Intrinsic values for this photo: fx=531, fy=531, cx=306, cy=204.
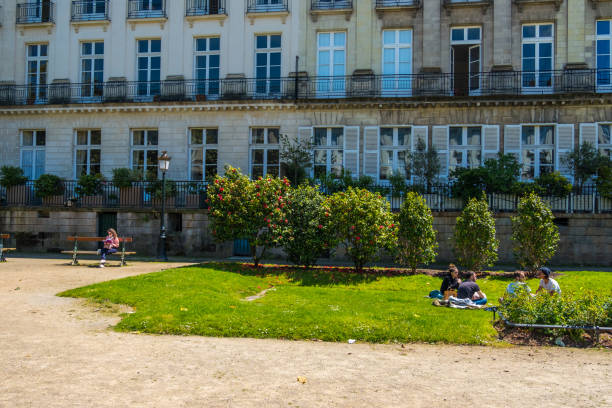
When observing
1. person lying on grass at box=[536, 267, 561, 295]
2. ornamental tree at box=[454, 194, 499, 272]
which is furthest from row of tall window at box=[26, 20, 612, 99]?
person lying on grass at box=[536, 267, 561, 295]

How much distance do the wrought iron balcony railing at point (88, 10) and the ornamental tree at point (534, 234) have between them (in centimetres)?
2315

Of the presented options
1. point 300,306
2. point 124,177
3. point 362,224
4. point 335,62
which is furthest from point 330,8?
point 300,306

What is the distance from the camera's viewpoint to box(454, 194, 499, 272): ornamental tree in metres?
17.0

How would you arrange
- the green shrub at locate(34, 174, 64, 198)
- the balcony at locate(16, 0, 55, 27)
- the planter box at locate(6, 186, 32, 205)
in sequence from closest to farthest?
the green shrub at locate(34, 174, 64, 198), the planter box at locate(6, 186, 32, 205), the balcony at locate(16, 0, 55, 27)

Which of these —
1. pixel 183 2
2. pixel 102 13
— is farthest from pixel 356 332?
pixel 102 13

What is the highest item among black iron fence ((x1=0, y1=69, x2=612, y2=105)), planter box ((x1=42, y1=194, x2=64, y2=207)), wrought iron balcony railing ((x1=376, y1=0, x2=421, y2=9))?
wrought iron balcony railing ((x1=376, y1=0, x2=421, y2=9))

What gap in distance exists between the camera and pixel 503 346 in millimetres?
8492

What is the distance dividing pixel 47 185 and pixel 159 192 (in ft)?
18.7

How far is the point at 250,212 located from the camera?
17469mm

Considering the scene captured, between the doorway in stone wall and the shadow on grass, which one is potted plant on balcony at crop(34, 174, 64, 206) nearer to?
the shadow on grass

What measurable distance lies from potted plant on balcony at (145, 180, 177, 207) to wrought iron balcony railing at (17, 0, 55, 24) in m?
11.9

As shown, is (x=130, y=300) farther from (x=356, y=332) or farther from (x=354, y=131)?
(x=354, y=131)

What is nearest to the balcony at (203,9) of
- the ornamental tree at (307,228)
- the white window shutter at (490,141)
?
the ornamental tree at (307,228)

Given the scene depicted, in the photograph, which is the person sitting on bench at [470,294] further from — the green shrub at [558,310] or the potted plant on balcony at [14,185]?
the potted plant on balcony at [14,185]
